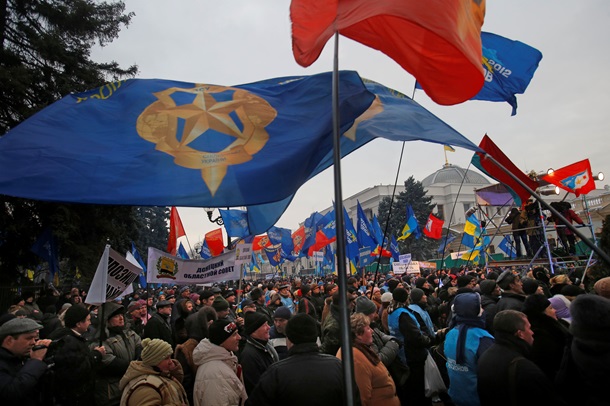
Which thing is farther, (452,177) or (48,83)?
(452,177)

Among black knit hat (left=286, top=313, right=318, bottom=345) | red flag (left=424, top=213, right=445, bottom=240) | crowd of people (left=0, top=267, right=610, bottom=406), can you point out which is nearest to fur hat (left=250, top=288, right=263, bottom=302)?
crowd of people (left=0, top=267, right=610, bottom=406)

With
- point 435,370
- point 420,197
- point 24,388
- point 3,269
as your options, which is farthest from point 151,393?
point 420,197

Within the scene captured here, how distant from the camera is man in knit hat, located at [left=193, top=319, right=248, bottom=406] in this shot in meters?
3.71

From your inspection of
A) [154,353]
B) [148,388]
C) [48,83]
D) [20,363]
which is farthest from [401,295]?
[48,83]

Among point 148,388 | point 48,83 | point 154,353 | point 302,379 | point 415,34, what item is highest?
point 48,83

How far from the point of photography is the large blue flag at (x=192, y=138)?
11.1 feet

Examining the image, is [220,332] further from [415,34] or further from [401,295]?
[415,34]

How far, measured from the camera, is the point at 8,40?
1398 centimetres

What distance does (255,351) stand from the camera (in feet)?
14.3

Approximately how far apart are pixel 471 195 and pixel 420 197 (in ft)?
90.5

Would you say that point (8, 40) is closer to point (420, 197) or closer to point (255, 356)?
point (255, 356)

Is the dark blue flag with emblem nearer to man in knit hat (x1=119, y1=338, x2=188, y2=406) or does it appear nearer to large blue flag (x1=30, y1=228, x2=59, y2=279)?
man in knit hat (x1=119, y1=338, x2=188, y2=406)

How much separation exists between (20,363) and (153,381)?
1407 mm

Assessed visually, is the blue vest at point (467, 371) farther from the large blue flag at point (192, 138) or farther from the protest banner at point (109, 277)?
the protest banner at point (109, 277)
